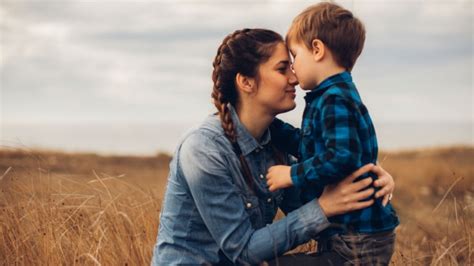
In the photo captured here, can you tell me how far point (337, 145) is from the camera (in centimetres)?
285

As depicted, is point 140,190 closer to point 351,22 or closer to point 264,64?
point 264,64

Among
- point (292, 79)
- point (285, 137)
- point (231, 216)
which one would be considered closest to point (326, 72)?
point (292, 79)

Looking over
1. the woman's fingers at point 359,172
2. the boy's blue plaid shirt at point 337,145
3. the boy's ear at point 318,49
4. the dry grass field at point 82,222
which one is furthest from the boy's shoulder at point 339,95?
the dry grass field at point 82,222

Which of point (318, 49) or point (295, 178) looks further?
point (318, 49)

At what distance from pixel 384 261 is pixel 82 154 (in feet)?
45.2

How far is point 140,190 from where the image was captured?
4.75m

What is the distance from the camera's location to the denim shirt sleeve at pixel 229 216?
9.83ft

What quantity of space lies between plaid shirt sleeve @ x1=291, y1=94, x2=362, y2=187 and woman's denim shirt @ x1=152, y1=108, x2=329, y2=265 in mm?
183

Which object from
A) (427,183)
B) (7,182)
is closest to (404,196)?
(427,183)

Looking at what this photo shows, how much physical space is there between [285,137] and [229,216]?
0.65 m

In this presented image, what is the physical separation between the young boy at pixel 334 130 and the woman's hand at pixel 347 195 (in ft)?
0.12

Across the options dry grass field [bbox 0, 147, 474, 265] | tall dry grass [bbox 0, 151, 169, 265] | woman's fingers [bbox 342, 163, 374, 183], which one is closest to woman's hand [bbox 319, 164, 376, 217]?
woman's fingers [bbox 342, 163, 374, 183]

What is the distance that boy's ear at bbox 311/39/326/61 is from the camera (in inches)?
122

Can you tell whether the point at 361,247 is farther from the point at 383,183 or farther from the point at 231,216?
the point at 231,216
